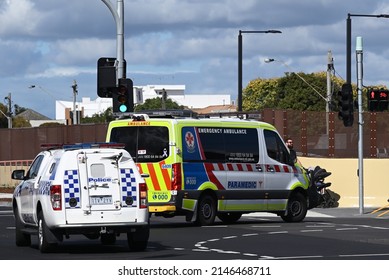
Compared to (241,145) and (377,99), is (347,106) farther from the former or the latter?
(241,145)

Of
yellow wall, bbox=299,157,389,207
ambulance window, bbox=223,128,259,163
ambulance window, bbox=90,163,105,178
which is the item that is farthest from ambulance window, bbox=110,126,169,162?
yellow wall, bbox=299,157,389,207

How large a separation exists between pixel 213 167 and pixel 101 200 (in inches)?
360

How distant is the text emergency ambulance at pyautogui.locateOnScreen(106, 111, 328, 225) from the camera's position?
28.2 m

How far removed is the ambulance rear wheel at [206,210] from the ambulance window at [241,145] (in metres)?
1.12

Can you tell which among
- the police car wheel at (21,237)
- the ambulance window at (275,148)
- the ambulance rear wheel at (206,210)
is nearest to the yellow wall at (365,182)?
the ambulance window at (275,148)

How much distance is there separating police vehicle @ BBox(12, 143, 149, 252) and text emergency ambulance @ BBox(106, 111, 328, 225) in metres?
7.64

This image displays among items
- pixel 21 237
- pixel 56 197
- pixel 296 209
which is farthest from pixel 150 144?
pixel 56 197

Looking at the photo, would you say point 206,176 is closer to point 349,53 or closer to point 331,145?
point 331,145

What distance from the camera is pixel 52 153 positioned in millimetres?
21391

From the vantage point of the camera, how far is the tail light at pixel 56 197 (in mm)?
19906

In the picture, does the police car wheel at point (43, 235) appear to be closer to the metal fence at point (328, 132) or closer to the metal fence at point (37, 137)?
the metal fence at point (328, 132)

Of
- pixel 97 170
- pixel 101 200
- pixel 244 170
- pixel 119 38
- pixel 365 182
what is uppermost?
pixel 119 38

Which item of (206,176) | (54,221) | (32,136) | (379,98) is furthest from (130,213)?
(32,136)

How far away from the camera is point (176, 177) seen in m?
28.1
